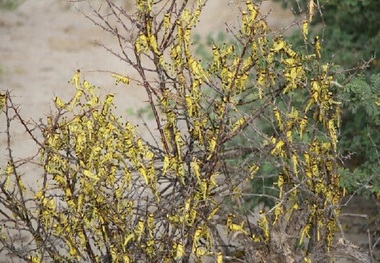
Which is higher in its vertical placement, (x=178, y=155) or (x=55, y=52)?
(x=55, y=52)

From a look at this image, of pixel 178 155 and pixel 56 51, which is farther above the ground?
pixel 56 51

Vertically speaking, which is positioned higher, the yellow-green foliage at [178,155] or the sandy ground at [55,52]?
the sandy ground at [55,52]

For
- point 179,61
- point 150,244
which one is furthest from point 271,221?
point 179,61

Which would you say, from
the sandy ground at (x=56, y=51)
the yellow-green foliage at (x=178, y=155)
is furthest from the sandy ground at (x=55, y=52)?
the yellow-green foliage at (x=178, y=155)

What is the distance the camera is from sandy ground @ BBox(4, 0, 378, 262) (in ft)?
20.6

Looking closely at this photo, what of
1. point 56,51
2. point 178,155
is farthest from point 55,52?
point 178,155

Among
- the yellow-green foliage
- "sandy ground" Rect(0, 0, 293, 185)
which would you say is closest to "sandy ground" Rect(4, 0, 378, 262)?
"sandy ground" Rect(0, 0, 293, 185)

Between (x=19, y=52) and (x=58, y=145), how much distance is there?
416 centimetres

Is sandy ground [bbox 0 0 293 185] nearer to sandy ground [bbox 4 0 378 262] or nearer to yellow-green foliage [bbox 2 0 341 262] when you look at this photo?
sandy ground [bbox 4 0 378 262]

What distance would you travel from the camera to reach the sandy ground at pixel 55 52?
6.27 m

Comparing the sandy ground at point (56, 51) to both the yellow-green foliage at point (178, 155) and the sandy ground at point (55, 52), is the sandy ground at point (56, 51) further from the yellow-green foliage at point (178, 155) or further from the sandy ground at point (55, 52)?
the yellow-green foliage at point (178, 155)

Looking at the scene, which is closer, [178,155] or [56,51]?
[178,155]

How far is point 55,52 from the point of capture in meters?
7.02

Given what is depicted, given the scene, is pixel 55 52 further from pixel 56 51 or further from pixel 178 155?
pixel 178 155
